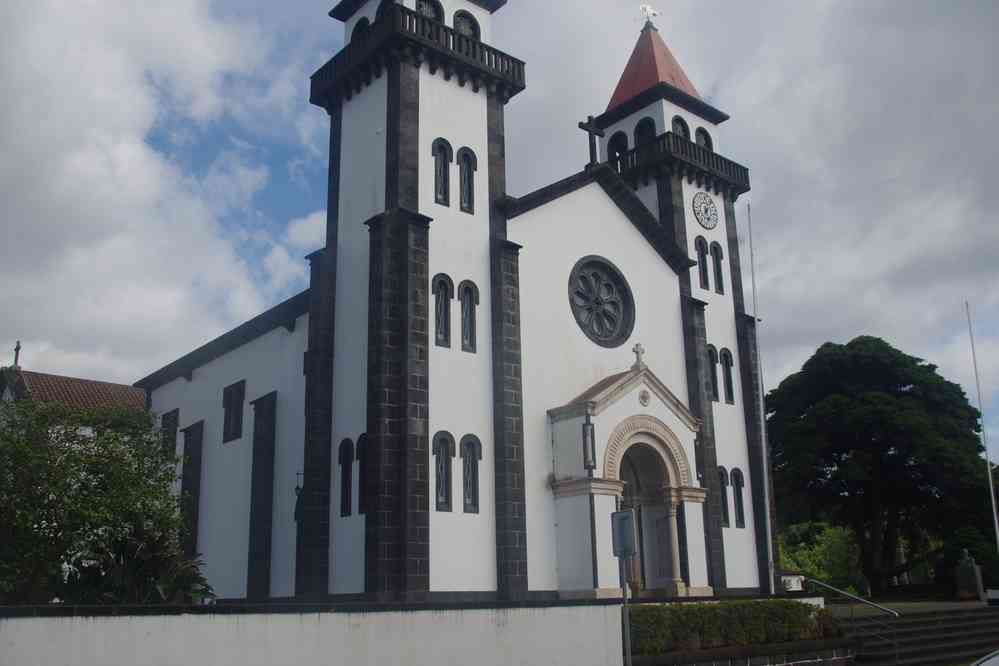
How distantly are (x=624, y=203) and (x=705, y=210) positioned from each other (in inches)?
199

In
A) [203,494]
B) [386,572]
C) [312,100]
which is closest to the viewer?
[386,572]

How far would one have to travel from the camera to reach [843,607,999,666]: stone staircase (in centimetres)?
2319

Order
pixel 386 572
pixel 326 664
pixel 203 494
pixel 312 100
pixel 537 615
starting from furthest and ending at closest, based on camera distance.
Result: pixel 203 494 → pixel 312 100 → pixel 386 572 → pixel 537 615 → pixel 326 664

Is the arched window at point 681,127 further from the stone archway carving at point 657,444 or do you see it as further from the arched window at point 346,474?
the arched window at point 346,474

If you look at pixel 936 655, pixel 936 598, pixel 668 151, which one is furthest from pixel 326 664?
pixel 936 598

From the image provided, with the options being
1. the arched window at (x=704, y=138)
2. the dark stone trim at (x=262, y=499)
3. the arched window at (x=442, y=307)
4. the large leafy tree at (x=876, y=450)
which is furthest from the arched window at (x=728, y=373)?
the dark stone trim at (x=262, y=499)

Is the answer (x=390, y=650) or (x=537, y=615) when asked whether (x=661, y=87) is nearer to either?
(x=537, y=615)

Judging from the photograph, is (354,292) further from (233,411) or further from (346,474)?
(233,411)

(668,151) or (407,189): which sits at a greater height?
(668,151)


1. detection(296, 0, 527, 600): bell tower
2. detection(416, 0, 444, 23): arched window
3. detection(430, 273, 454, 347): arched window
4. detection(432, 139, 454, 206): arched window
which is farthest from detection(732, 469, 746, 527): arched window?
detection(416, 0, 444, 23): arched window

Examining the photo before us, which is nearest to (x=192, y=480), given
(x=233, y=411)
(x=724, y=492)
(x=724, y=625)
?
(x=233, y=411)

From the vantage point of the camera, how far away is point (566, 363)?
26.2 metres

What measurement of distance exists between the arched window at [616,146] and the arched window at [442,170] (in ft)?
34.4

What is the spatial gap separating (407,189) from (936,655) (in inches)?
695
